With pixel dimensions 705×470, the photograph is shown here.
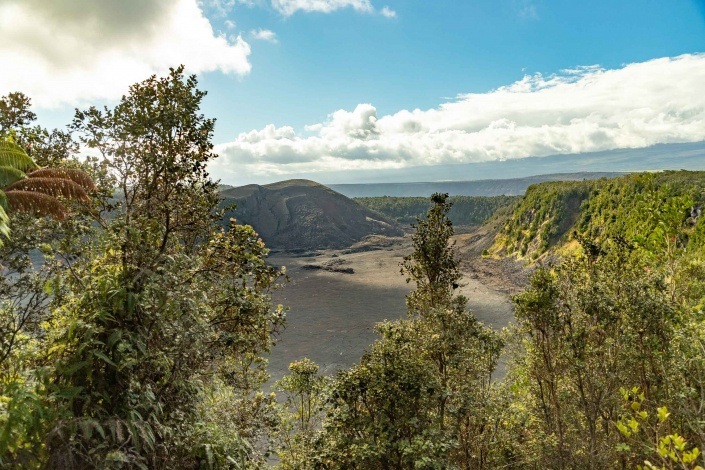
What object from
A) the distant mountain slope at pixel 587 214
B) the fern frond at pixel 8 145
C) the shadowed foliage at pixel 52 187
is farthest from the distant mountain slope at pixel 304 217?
the fern frond at pixel 8 145

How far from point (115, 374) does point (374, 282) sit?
79.7 metres

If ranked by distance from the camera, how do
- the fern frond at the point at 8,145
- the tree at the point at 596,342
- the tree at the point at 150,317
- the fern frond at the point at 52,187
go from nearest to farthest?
1. the tree at the point at 150,317
2. the fern frond at the point at 52,187
3. the fern frond at the point at 8,145
4. the tree at the point at 596,342

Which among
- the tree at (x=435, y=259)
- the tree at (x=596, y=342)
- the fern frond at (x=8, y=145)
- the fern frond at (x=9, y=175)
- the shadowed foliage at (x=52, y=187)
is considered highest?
the fern frond at (x=8, y=145)

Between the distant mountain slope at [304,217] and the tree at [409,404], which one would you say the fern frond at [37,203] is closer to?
the tree at [409,404]

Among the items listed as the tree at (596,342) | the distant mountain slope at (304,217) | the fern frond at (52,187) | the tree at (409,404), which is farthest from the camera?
the distant mountain slope at (304,217)

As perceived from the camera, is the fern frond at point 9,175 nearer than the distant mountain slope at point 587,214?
Yes

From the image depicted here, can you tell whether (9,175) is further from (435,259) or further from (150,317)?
(435,259)

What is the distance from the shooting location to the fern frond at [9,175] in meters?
9.12

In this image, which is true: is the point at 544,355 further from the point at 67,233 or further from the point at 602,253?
the point at 67,233

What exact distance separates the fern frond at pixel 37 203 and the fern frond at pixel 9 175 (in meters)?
0.25

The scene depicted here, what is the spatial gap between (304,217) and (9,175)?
495 feet

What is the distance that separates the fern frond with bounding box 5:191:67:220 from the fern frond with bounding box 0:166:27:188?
0.25 m

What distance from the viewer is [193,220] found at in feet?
27.9

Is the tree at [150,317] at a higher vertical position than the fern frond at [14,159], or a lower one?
lower
